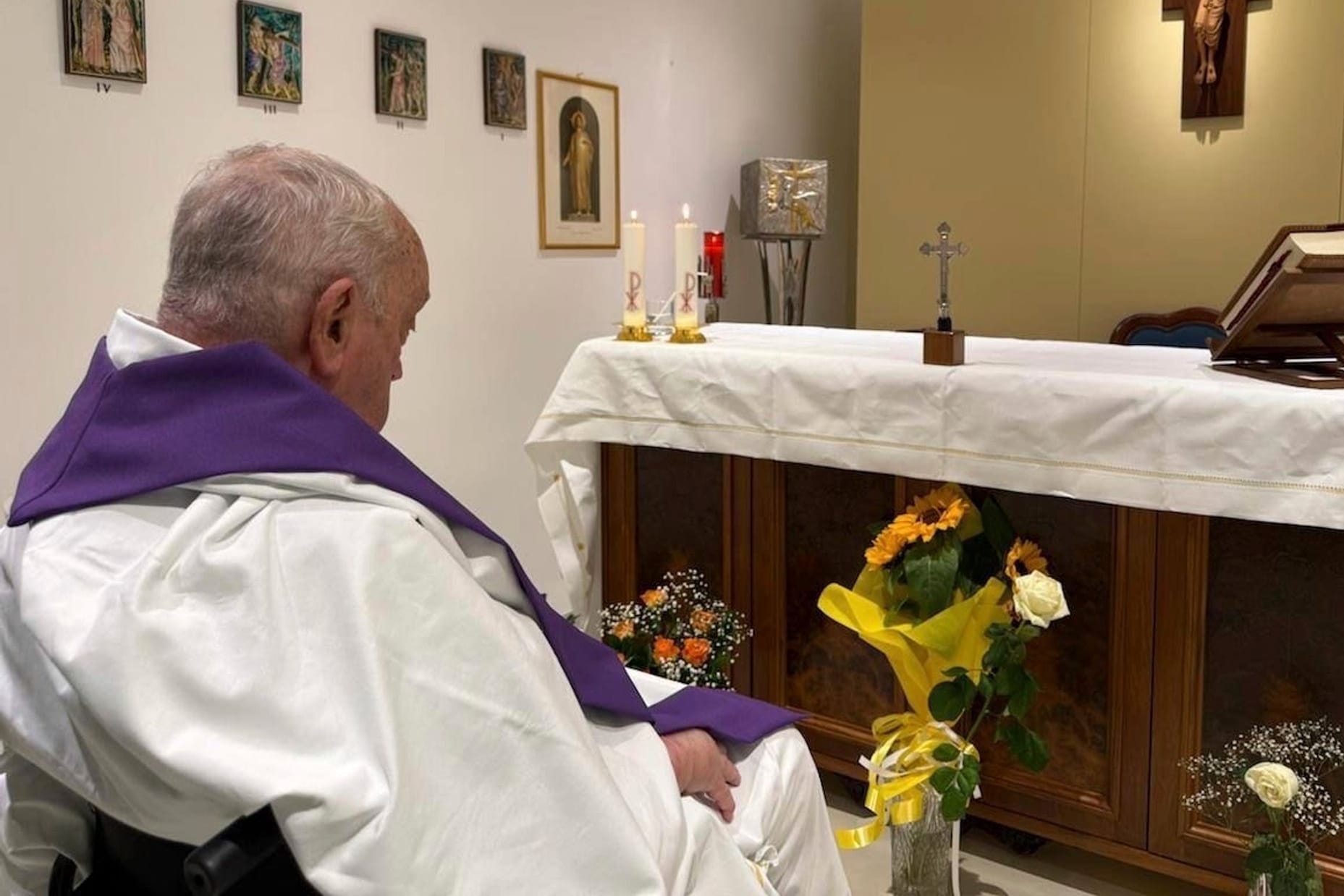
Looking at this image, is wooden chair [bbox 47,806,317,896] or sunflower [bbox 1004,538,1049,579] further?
sunflower [bbox 1004,538,1049,579]

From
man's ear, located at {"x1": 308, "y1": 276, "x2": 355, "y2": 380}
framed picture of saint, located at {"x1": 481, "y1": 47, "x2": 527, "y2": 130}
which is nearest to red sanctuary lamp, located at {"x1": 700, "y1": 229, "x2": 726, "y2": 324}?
framed picture of saint, located at {"x1": 481, "y1": 47, "x2": 527, "y2": 130}

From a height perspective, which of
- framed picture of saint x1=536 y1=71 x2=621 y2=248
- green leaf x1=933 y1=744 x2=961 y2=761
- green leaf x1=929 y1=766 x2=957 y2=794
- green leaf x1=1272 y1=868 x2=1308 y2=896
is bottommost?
green leaf x1=1272 y1=868 x2=1308 y2=896

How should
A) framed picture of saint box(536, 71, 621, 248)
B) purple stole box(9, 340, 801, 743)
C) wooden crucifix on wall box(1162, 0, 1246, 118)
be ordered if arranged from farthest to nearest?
wooden crucifix on wall box(1162, 0, 1246, 118)
framed picture of saint box(536, 71, 621, 248)
purple stole box(9, 340, 801, 743)

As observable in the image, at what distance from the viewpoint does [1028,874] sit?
2639mm

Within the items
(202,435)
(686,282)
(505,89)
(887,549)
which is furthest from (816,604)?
(505,89)

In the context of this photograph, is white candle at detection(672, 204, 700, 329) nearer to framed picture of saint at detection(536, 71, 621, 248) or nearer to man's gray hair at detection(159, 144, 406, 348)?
framed picture of saint at detection(536, 71, 621, 248)

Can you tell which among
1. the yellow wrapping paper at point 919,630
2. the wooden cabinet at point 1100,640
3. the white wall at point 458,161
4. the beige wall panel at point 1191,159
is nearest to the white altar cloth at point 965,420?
the wooden cabinet at point 1100,640

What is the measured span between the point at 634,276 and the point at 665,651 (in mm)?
924

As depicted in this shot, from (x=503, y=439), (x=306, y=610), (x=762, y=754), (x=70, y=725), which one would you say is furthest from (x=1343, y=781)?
(x=503, y=439)

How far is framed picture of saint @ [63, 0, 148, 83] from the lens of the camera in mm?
2932

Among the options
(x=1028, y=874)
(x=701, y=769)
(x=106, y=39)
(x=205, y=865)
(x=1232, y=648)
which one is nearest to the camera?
(x=205, y=865)

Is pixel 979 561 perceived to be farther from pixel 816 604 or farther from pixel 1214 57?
pixel 1214 57

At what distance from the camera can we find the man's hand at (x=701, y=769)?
1604mm

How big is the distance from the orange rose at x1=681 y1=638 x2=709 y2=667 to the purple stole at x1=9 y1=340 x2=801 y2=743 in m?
1.45
